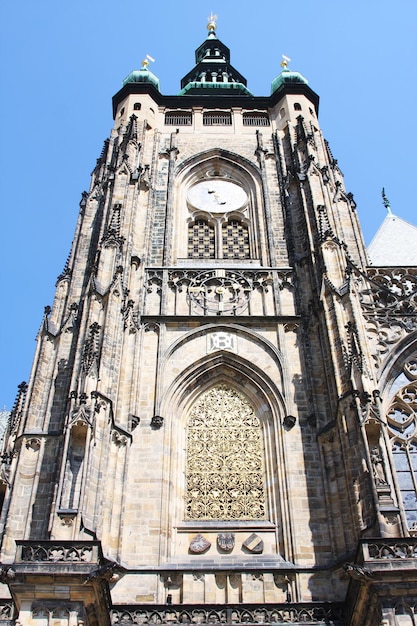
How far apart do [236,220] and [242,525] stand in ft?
34.7

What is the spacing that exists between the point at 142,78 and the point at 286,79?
4842 mm

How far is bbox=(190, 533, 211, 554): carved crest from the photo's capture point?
48.5 feet

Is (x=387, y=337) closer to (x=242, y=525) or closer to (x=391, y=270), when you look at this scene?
(x=391, y=270)

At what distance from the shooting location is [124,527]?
14797 mm

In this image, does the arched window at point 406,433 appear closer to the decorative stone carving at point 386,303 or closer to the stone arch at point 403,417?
the stone arch at point 403,417

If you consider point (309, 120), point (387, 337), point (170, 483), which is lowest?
point (170, 483)

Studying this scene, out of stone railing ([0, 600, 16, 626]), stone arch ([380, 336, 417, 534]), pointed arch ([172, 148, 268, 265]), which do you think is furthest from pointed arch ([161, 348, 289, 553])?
pointed arch ([172, 148, 268, 265])

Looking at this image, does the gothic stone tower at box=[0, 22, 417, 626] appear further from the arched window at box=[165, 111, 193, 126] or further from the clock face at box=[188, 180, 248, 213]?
the arched window at box=[165, 111, 193, 126]

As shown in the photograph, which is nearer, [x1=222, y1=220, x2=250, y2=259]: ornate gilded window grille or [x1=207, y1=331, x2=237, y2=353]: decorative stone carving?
[x1=207, y1=331, x2=237, y2=353]: decorative stone carving

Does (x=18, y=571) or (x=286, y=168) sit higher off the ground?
(x=286, y=168)

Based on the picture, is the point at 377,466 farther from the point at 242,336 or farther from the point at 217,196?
the point at 217,196

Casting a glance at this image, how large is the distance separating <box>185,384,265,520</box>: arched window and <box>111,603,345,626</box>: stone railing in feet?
8.02

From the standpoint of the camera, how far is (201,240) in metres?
22.6

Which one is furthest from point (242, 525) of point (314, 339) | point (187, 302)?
point (187, 302)
